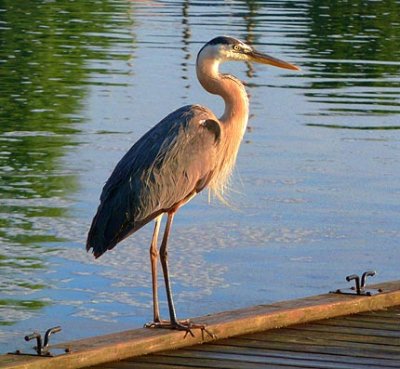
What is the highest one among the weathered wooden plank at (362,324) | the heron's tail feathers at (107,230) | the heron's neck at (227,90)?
the heron's neck at (227,90)

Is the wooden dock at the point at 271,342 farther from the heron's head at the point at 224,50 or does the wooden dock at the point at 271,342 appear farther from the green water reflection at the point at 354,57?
the green water reflection at the point at 354,57

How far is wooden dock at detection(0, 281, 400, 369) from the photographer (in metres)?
6.41

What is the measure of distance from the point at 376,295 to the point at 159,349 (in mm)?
1436

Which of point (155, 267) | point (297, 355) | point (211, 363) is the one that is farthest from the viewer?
point (155, 267)

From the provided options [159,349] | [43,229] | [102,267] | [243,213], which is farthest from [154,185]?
[243,213]

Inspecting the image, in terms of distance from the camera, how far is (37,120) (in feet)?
57.3

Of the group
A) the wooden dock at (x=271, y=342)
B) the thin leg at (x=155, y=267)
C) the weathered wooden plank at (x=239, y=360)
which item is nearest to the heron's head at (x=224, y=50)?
the thin leg at (x=155, y=267)

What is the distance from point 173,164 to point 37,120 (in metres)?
10.3

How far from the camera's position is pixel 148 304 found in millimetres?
9250

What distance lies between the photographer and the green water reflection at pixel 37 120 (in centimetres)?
1055

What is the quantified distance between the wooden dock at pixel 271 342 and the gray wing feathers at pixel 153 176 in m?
0.60

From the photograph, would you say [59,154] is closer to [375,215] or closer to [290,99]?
[375,215]

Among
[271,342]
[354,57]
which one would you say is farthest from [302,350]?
[354,57]

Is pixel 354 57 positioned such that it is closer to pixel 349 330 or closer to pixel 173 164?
pixel 173 164
